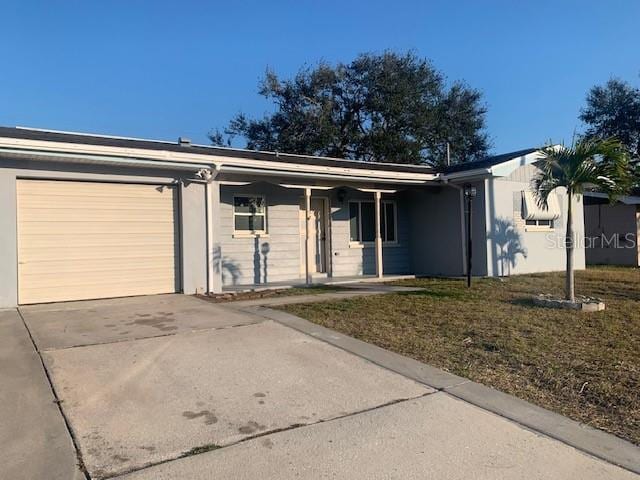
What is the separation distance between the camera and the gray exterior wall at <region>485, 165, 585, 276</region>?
44.0 feet

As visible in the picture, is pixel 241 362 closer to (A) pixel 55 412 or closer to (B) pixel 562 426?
(A) pixel 55 412

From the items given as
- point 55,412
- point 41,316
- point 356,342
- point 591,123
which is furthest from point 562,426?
point 591,123

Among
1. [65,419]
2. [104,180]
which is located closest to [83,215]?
[104,180]

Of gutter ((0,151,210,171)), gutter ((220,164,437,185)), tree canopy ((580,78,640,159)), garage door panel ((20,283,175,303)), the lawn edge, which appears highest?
tree canopy ((580,78,640,159))

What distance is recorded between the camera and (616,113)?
94.7 feet

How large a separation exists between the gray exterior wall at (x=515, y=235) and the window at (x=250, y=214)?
5834 millimetres

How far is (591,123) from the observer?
1177 inches

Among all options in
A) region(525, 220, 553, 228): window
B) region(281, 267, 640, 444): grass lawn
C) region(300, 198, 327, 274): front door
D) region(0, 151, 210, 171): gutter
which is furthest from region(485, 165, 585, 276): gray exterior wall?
region(0, 151, 210, 171): gutter

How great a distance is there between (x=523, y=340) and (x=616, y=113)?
27994 millimetres

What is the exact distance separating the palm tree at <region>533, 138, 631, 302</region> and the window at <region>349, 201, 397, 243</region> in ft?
21.1

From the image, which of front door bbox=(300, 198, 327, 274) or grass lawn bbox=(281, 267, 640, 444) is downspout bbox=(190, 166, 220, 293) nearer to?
grass lawn bbox=(281, 267, 640, 444)

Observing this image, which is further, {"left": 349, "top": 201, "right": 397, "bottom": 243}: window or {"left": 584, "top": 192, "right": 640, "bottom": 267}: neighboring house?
{"left": 584, "top": 192, "right": 640, "bottom": 267}: neighboring house

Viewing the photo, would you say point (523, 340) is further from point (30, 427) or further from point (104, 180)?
point (104, 180)

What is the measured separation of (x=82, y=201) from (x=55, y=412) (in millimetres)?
6288
